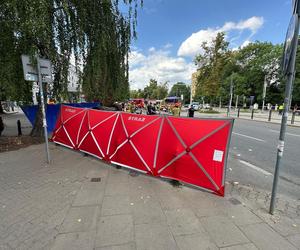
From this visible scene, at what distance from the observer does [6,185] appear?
12.1 feet

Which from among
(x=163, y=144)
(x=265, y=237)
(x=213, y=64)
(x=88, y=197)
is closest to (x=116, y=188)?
(x=88, y=197)

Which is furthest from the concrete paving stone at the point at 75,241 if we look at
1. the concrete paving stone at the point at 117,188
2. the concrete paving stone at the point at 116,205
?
the concrete paving stone at the point at 117,188

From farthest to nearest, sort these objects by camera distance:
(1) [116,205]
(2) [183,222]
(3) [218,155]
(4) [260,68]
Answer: (4) [260,68]
(3) [218,155]
(1) [116,205]
(2) [183,222]

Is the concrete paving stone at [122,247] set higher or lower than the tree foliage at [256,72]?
lower

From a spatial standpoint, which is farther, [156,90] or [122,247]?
[156,90]

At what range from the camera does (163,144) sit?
3926 mm

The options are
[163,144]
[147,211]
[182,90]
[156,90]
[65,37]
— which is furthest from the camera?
[182,90]

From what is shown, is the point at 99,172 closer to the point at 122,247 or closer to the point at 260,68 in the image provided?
→ the point at 122,247

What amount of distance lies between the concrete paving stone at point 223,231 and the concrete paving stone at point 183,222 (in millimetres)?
119

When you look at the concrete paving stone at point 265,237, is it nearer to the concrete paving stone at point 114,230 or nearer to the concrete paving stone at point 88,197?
the concrete paving stone at point 114,230

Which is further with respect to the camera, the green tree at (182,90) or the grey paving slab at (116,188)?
the green tree at (182,90)

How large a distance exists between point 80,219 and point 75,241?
1.41 ft

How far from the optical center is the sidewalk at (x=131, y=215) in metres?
2.25

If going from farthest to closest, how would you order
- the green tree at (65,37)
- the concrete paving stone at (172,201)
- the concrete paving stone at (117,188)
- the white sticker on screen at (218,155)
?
the green tree at (65,37) → the concrete paving stone at (117,188) → the white sticker on screen at (218,155) → the concrete paving stone at (172,201)
